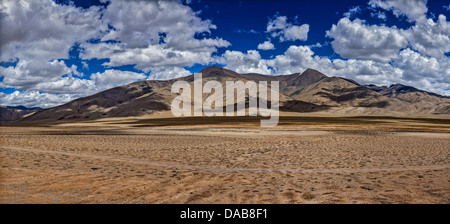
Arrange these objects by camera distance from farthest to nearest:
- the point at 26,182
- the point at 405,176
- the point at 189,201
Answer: the point at 405,176 → the point at 26,182 → the point at 189,201

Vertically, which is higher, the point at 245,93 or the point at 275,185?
the point at 245,93

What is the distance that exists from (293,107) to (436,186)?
154 metres

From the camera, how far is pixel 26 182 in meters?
8.61

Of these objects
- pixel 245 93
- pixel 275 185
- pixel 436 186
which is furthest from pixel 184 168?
Answer: pixel 245 93

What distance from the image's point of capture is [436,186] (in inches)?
354

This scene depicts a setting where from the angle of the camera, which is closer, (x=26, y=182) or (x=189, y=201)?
(x=189, y=201)
